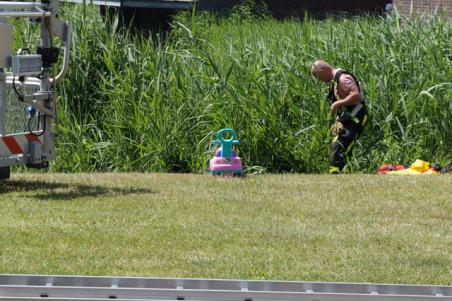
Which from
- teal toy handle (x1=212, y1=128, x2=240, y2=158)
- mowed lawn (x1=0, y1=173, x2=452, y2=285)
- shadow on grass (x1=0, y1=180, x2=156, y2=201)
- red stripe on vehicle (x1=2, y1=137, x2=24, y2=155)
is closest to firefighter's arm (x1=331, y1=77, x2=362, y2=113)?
mowed lawn (x1=0, y1=173, x2=452, y2=285)

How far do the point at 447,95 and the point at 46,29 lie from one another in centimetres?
536

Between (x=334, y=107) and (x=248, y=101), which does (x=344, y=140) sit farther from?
(x=248, y=101)

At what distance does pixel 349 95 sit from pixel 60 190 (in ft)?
12.8

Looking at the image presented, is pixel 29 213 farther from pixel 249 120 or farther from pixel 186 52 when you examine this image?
pixel 186 52

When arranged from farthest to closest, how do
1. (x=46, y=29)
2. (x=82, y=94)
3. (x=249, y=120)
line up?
(x=82, y=94) → (x=249, y=120) → (x=46, y=29)

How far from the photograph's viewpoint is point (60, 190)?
432 inches

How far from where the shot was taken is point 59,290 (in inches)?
217

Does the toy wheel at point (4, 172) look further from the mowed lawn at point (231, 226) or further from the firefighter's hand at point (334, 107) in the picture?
the firefighter's hand at point (334, 107)

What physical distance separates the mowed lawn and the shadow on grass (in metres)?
0.01

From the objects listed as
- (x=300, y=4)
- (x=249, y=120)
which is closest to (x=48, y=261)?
(x=249, y=120)

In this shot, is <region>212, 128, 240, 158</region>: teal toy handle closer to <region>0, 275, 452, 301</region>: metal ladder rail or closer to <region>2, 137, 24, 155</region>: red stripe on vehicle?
<region>2, 137, 24, 155</region>: red stripe on vehicle

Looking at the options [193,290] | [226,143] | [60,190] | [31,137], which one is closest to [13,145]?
[31,137]

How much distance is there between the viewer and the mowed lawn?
763 cm

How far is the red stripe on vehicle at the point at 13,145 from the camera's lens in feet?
35.0
